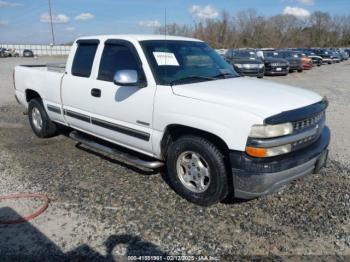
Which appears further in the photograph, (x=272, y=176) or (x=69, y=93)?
(x=69, y=93)

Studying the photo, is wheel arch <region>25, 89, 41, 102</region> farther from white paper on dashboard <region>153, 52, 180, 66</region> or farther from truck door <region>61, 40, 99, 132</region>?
white paper on dashboard <region>153, 52, 180, 66</region>

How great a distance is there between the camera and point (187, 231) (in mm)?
3408

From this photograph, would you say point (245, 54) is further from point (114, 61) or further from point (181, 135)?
point (181, 135)

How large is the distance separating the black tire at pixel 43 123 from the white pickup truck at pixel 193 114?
0.93 meters

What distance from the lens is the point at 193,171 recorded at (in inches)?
152

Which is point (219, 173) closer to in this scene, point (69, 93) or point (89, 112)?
point (89, 112)

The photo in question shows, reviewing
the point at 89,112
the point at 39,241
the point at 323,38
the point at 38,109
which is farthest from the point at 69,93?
the point at 323,38

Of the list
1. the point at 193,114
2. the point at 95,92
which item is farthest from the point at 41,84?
the point at 193,114

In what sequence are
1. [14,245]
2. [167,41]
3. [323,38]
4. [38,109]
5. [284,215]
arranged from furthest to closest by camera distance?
[323,38]
[38,109]
[167,41]
[284,215]
[14,245]

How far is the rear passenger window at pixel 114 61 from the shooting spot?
438 cm

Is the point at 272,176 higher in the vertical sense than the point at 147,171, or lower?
higher

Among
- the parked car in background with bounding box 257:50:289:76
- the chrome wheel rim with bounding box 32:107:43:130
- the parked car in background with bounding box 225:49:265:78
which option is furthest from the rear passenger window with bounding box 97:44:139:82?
→ the parked car in background with bounding box 257:50:289:76

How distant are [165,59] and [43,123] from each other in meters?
3.15

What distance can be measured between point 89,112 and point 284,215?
3.00 meters
